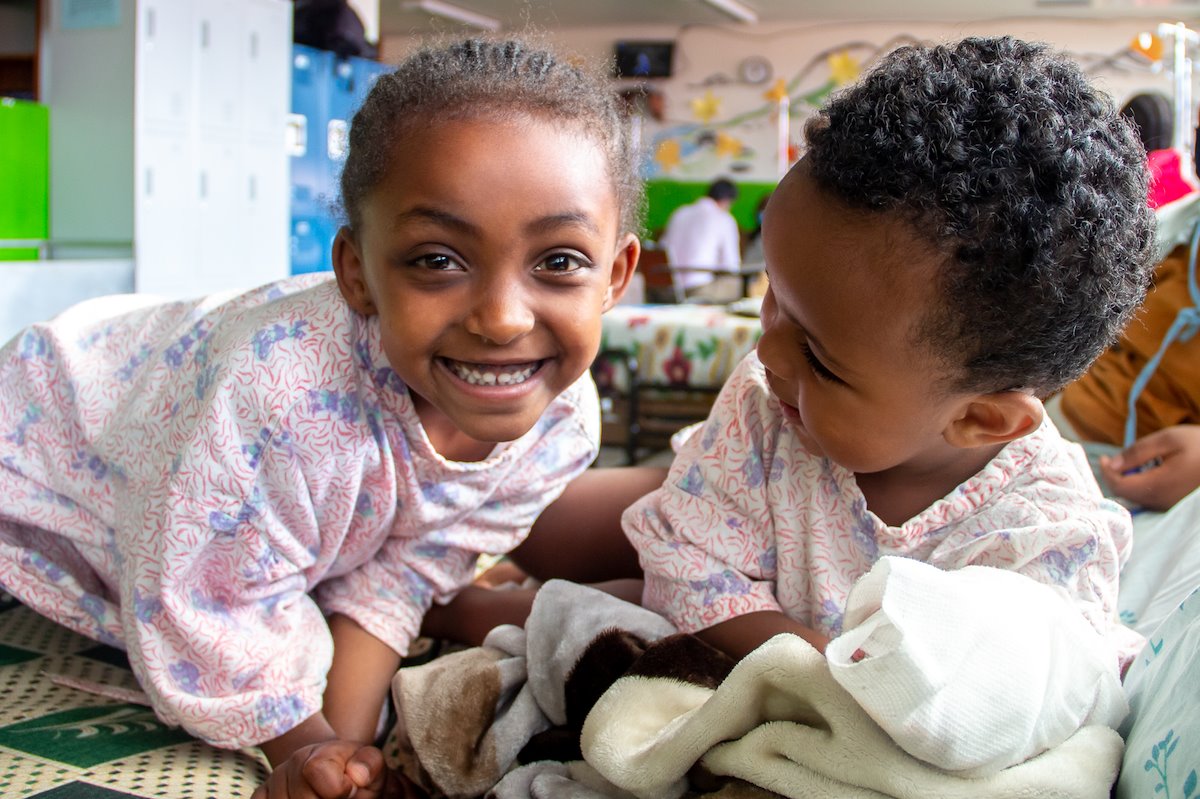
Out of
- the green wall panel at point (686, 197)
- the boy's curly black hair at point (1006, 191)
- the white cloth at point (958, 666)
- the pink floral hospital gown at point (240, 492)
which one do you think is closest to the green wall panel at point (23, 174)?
the pink floral hospital gown at point (240, 492)

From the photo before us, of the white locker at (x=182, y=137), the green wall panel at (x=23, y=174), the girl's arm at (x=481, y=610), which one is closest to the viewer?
the girl's arm at (x=481, y=610)

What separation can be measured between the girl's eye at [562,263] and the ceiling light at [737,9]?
9.74 metres

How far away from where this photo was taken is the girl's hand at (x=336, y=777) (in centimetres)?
90

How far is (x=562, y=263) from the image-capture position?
3.52ft

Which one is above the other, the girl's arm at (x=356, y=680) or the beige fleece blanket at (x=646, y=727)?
the beige fleece blanket at (x=646, y=727)

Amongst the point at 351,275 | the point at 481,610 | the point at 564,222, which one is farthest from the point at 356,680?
the point at 564,222

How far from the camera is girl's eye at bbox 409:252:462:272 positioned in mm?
1038

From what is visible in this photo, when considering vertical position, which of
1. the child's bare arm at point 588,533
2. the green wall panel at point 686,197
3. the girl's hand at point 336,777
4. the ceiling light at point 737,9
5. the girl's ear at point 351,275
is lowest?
the girl's hand at point 336,777

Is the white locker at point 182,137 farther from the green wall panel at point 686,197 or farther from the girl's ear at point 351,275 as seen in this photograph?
the green wall panel at point 686,197

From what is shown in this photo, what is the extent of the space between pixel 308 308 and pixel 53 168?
3.52m

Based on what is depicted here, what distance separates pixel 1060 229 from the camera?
797 millimetres

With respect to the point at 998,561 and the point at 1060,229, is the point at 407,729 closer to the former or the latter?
the point at 998,561

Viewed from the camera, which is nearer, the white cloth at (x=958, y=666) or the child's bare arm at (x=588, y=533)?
the white cloth at (x=958, y=666)

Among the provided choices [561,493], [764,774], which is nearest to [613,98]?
[561,493]
